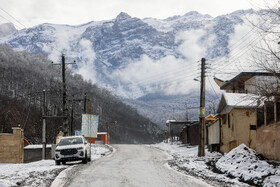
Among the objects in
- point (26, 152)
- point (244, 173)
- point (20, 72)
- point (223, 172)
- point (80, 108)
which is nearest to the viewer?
point (244, 173)

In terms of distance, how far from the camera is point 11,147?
1371 inches

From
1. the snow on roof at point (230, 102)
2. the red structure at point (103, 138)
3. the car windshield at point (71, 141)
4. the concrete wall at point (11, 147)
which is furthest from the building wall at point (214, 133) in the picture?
the red structure at point (103, 138)

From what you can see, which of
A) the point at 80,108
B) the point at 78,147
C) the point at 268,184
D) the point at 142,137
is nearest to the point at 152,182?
the point at 268,184

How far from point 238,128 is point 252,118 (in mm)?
1426

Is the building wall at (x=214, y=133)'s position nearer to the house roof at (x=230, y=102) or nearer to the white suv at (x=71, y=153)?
the house roof at (x=230, y=102)

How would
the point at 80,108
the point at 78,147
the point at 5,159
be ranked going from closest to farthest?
the point at 78,147 → the point at 5,159 → the point at 80,108

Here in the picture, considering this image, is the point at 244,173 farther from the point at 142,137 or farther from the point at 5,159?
the point at 142,137

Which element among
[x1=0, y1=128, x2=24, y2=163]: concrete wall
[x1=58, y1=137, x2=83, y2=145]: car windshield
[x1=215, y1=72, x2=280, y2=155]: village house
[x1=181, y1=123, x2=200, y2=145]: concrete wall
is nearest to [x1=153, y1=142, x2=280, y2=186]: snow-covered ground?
[x1=215, y1=72, x2=280, y2=155]: village house

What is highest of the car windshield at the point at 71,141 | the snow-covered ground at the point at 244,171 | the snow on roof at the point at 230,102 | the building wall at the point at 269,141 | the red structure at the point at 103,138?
the snow on roof at the point at 230,102

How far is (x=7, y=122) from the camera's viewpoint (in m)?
85.3

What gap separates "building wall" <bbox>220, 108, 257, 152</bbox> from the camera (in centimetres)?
2912

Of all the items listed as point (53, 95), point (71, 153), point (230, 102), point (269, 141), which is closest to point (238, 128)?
point (230, 102)

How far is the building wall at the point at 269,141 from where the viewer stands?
18.3m

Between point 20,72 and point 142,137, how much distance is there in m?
62.8
